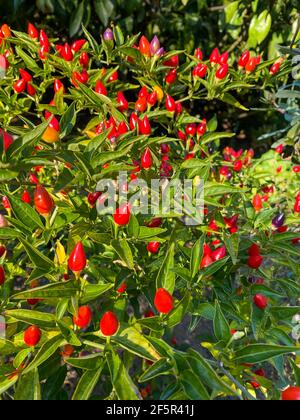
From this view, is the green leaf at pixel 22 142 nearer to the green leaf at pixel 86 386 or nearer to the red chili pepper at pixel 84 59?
the green leaf at pixel 86 386

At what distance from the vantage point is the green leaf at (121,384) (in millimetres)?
623

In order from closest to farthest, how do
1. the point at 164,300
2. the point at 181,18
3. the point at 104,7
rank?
1. the point at 164,300
2. the point at 104,7
3. the point at 181,18

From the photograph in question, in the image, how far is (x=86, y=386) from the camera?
633 mm

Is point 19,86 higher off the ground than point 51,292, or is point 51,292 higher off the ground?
point 19,86

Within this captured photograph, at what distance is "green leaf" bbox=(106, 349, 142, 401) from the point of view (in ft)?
2.04

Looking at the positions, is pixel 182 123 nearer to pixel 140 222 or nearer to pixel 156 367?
pixel 140 222

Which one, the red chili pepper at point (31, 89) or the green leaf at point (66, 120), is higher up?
the green leaf at point (66, 120)

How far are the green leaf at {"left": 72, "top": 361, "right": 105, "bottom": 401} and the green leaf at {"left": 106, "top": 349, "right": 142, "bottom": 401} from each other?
3cm

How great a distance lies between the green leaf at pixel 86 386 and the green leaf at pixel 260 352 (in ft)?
0.81

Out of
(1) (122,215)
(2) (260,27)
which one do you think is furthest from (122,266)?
(2) (260,27)

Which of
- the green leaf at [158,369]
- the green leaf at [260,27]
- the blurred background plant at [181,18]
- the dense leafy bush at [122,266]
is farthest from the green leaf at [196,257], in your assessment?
the green leaf at [260,27]

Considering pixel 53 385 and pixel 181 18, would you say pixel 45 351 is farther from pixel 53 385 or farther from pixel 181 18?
pixel 181 18

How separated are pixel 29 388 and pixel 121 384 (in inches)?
6.1
